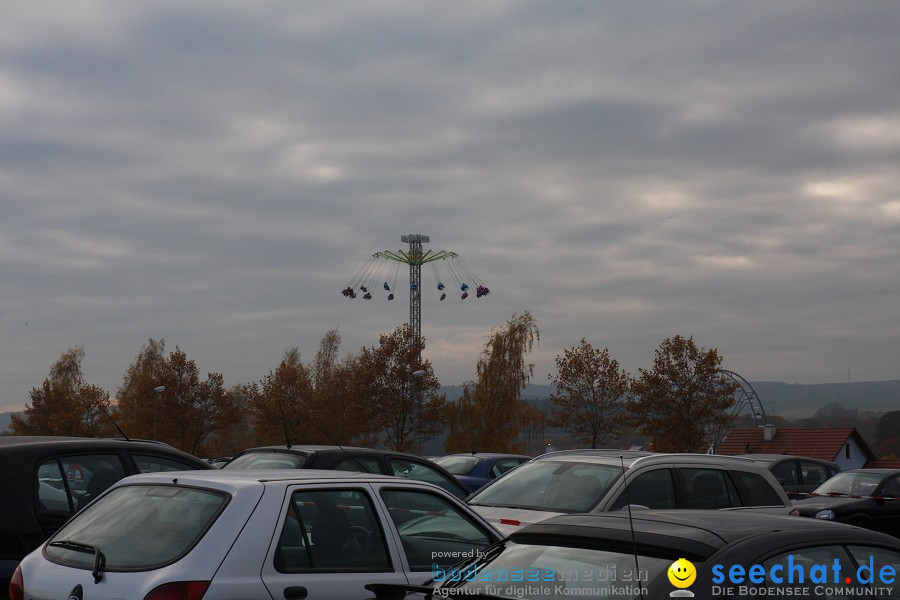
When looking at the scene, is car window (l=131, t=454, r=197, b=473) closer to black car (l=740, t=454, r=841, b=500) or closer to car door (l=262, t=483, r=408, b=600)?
car door (l=262, t=483, r=408, b=600)

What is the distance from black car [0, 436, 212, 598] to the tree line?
168ft

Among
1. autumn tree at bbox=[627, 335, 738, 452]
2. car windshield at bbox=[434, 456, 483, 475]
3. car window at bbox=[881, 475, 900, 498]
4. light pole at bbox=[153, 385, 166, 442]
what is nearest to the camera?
car window at bbox=[881, 475, 900, 498]

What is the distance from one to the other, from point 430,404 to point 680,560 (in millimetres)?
65206

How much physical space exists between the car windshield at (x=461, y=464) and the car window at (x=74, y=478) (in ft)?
39.0

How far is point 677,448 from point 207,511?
59936 mm

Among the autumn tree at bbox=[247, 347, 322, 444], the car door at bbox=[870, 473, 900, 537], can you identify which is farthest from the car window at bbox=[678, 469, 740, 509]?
the autumn tree at bbox=[247, 347, 322, 444]

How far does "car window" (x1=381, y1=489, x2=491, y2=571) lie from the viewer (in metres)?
6.61

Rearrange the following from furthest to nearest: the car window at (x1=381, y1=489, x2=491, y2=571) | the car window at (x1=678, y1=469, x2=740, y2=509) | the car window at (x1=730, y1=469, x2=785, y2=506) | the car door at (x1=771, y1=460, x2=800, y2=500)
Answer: the car door at (x1=771, y1=460, x2=800, y2=500), the car window at (x1=730, y1=469, x2=785, y2=506), the car window at (x1=678, y1=469, x2=740, y2=509), the car window at (x1=381, y1=489, x2=491, y2=571)

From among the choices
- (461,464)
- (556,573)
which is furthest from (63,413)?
(556,573)

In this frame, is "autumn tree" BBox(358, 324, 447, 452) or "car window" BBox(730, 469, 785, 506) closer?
"car window" BBox(730, 469, 785, 506)

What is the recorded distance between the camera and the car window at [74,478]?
8188 millimetres

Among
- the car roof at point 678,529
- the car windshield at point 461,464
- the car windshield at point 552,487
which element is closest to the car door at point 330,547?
the car roof at point 678,529

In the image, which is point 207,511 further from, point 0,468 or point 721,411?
point 721,411

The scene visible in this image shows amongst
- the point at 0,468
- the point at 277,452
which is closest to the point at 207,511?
the point at 0,468
